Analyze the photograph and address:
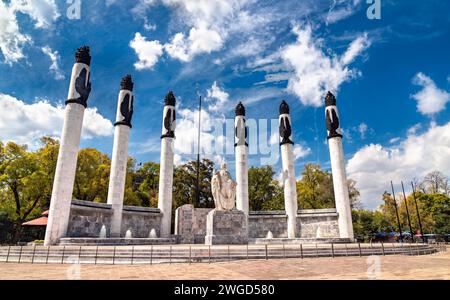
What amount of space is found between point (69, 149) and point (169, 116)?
13010 mm

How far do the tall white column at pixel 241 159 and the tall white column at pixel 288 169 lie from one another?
15.4ft

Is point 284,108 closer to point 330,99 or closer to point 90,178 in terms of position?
point 330,99

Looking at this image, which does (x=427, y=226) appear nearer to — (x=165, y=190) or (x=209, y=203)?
(x=209, y=203)

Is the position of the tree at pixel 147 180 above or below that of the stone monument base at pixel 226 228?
above

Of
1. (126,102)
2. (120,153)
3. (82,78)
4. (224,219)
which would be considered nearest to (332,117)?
(224,219)

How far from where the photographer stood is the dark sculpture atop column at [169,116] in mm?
33031

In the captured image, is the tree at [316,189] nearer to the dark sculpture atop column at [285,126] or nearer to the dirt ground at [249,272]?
the dark sculpture atop column at [285,126]

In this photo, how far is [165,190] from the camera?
3092cm

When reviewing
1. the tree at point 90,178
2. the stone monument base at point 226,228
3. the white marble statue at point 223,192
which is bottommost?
the stone monument base at point 226,228

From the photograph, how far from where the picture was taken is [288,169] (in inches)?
1314

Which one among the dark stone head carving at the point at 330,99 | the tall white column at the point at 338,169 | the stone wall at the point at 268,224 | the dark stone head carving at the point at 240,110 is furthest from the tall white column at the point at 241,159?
the dark stone head carving at the point at 330,99

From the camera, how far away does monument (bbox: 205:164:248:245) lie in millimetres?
19719
